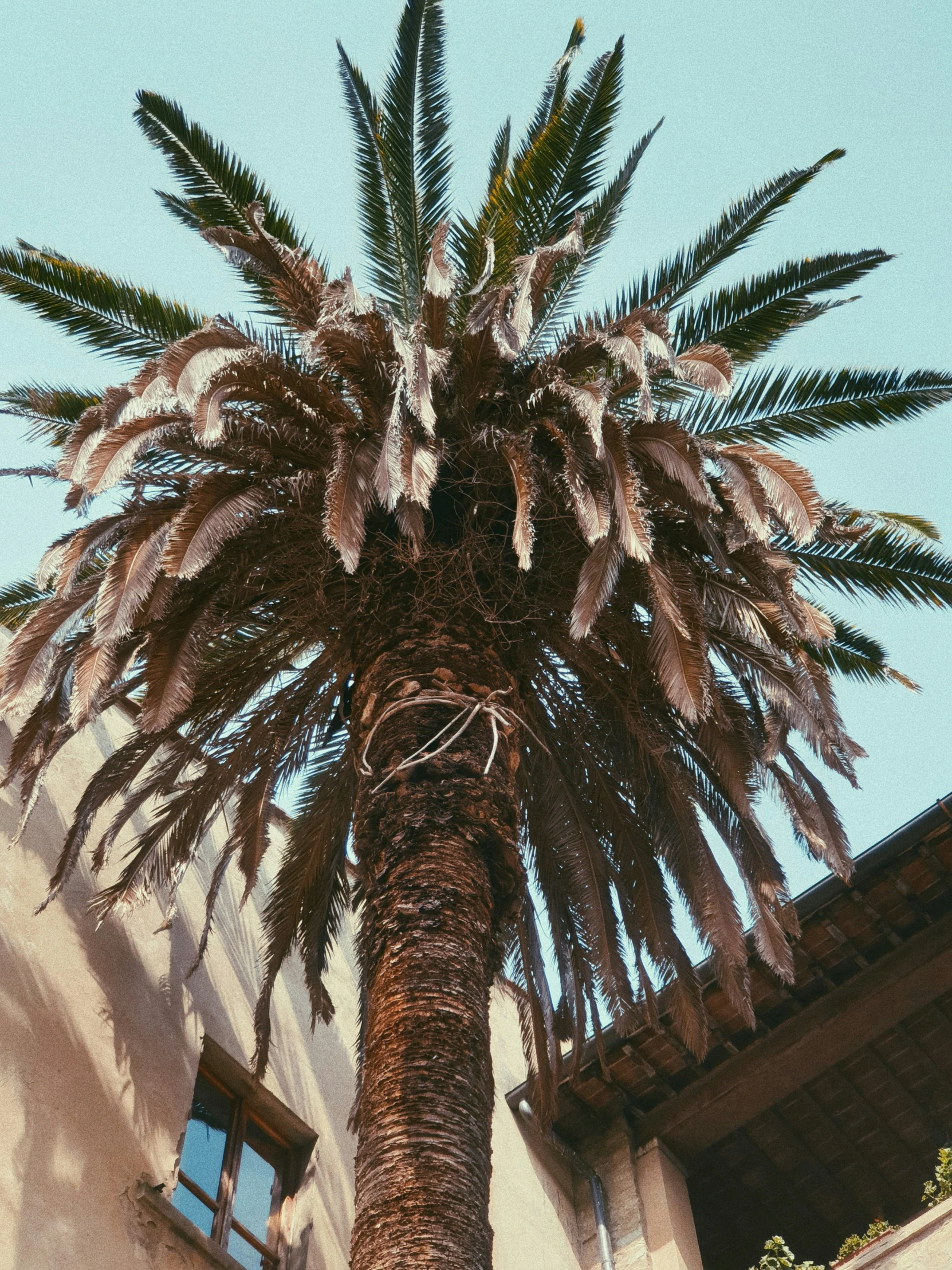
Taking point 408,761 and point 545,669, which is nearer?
point 408,761

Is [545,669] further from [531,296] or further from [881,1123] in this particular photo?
[881,1123]

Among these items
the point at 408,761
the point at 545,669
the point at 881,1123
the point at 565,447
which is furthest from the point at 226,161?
the point at 881,1123

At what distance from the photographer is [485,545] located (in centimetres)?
830

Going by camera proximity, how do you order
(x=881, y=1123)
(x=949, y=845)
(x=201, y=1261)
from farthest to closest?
1. (x=881, y=1123)
2. (x=949, y=845)
3. (x=201, y=1261)

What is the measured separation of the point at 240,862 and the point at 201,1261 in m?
2.58

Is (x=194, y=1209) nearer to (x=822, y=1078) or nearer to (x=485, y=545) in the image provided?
(x=485, y=545)

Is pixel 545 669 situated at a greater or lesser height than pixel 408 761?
greater

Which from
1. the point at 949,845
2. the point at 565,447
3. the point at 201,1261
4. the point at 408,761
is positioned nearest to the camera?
the point at 408,761

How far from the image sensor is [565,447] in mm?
7984

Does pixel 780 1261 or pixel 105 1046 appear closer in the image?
pixel 105 1046

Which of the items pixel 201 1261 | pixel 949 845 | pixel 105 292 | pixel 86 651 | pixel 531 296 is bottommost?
pixel 201 1261

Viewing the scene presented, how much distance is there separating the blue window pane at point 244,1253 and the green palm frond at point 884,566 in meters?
6.20

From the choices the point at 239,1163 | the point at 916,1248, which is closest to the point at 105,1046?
the point at 239,1163

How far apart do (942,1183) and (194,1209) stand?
5.69 metres
